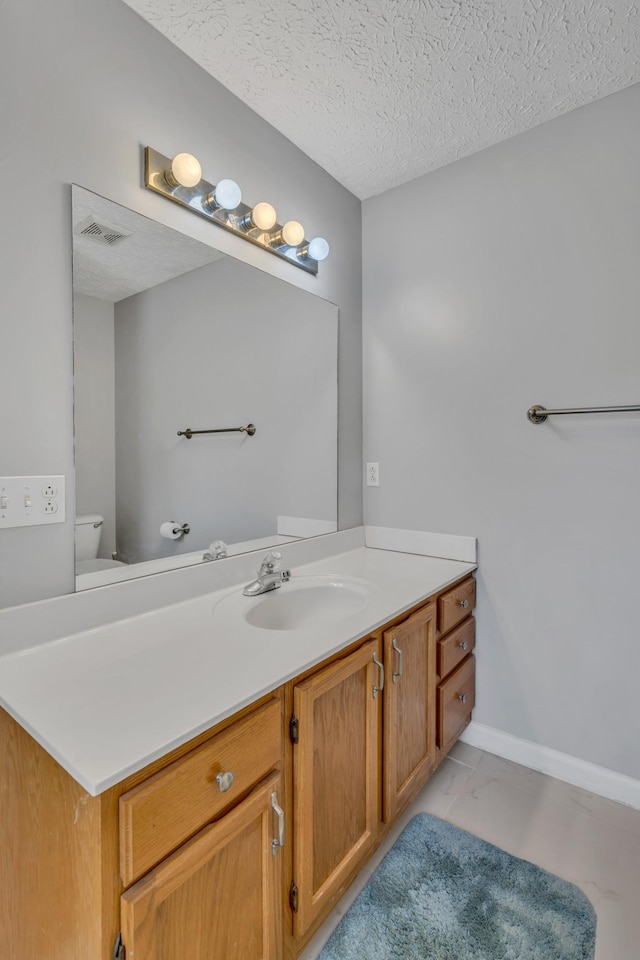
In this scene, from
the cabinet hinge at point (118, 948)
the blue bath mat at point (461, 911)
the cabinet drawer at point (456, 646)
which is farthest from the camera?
the cabinet drawer at point (456, 646)

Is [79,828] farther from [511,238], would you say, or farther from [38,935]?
[511,238]

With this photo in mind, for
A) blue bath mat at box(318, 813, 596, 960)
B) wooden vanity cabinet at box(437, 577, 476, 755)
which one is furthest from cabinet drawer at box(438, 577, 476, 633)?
blue bath mat at box(318, 813, 596, 960)

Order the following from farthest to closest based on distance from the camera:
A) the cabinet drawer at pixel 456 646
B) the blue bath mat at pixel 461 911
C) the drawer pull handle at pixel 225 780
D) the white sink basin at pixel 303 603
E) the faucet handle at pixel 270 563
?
the cabinet drawer at pixel 456 646, the faucet handle at pixel 270 563, the white sink basin at pixel 303 603, the blue bath mat at pixel 461 911, the drawer pull handle at pixel 225 780

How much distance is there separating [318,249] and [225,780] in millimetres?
1707

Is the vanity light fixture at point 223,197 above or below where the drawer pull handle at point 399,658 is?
above

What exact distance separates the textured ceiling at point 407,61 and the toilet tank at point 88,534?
4.31 feet

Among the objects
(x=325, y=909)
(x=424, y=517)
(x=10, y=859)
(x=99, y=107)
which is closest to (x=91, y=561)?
(x=10, y=859)

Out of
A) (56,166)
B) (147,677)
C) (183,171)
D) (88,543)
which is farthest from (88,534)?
(183,171)

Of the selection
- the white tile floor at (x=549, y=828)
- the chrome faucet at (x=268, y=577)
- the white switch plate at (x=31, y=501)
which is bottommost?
the white tile floor at (x=549, y=828)

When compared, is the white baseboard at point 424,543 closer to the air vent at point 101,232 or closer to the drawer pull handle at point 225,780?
the drawer pull handle at point 225,780

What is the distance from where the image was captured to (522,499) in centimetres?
176

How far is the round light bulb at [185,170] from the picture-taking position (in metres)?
1.26

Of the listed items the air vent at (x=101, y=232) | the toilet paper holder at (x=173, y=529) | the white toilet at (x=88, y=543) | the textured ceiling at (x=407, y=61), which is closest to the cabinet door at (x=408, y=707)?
the toilet paper holder at (x=173, y=529)

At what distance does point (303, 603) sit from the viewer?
4.99ft
